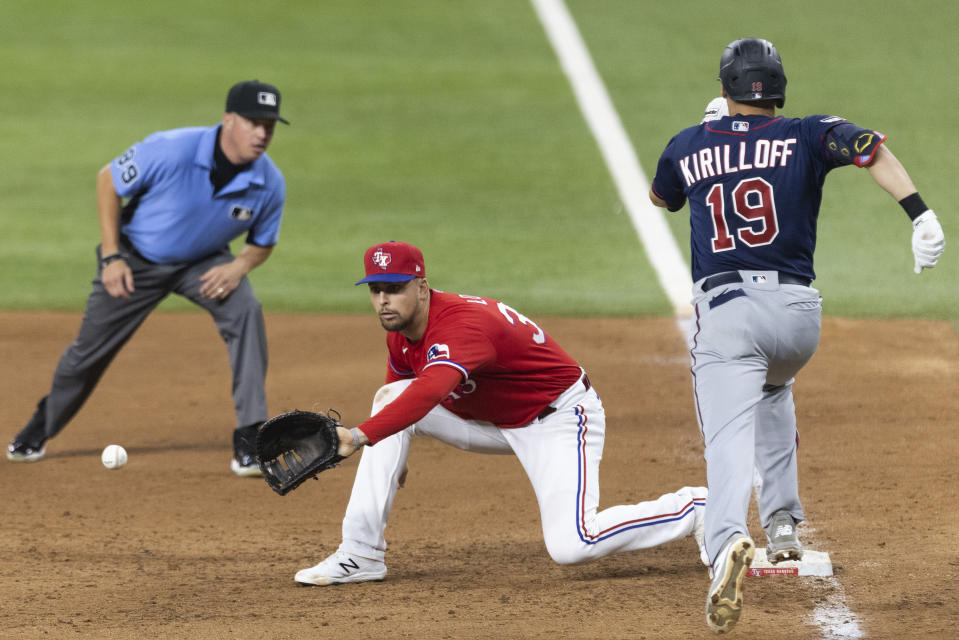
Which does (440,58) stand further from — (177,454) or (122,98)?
(177,454)

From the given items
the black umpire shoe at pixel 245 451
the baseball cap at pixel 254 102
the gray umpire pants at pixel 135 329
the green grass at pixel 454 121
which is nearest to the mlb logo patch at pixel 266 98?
the baseball cap at pixel 254 102

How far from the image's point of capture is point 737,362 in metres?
4.68

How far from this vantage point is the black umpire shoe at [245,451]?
699 centimetres

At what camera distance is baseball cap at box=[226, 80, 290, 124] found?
6895 millimetres

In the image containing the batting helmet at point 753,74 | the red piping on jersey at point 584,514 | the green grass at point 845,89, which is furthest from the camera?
the green grass at point 845,89

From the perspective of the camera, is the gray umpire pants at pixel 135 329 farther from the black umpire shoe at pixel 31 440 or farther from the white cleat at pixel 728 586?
the white cleat at pixel 728 586

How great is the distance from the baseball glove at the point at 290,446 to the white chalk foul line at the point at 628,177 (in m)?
1.99

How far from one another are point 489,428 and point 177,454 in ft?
8.47

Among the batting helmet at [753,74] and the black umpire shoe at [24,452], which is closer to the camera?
the batting helmet at [753,74]

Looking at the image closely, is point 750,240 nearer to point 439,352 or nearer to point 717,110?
point 717,110

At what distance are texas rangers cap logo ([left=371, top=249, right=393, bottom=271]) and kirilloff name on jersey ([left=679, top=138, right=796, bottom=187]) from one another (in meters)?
1.23

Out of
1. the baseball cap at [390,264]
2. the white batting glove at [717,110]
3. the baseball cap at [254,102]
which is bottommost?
the baseball cap at [390,264]

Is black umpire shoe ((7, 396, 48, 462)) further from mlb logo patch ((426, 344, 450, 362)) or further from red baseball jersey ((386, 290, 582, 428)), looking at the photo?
mlb logo patch ((426, 344, 450, 362))

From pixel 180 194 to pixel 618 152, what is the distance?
28.8 feet
